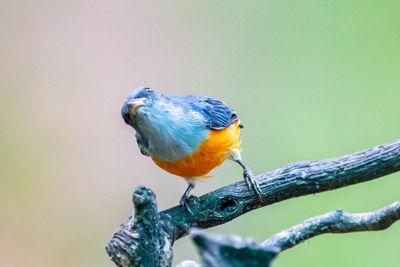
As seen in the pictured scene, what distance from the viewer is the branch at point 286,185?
1.79 meters

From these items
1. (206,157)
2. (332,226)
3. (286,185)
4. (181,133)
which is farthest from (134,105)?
(332,226)

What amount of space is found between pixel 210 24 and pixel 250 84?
2.10ft

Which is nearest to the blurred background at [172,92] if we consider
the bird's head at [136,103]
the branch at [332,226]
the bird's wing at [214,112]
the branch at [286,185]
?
the bird's wing at [214,112]

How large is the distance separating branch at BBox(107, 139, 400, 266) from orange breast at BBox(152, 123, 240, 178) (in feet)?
0.58

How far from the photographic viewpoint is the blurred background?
3.49m

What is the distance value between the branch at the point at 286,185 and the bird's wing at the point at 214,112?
1.26ft

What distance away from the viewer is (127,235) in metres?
1.57

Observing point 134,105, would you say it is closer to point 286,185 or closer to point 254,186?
point 254,186

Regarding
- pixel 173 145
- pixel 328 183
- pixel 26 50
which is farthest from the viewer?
pixel 26 50

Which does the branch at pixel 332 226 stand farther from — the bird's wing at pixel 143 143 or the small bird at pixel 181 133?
the bird's wing at pixel 143 143

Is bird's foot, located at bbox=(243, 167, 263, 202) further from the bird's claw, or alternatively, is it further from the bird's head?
the bird's head

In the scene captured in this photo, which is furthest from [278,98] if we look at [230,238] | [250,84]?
[230,238]

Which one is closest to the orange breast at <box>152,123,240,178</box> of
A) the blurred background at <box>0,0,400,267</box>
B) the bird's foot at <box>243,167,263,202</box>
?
the bird's foot at <box>243,167,263,202</box>

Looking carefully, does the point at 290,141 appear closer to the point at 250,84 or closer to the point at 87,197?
the point at 250,84
